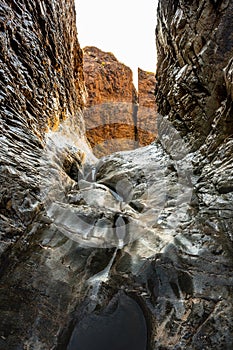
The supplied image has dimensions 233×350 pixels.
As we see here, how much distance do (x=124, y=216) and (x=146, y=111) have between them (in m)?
Result: 23.5

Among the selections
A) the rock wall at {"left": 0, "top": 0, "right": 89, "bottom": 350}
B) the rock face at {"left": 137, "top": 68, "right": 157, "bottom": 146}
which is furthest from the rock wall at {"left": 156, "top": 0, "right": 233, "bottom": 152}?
the rock face at {"left": 137, "top": 68, "right": 157, "bottom": 146}

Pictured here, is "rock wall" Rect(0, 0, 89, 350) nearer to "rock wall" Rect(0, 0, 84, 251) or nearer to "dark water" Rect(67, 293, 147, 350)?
"rock wall" Rect(0, 0, 84, 251)

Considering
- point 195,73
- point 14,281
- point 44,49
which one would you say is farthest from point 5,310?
point 44,49

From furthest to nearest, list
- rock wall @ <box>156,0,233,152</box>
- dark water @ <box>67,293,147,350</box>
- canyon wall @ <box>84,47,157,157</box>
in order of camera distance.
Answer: canyon wall @ <box>84,47,157,157</box> < rock wall @ <box>156,0,233,152</box> < dark water @ <box>67,293,147,350</box>

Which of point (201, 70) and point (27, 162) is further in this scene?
point (201, 70)

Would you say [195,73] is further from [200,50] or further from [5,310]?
[5,310]

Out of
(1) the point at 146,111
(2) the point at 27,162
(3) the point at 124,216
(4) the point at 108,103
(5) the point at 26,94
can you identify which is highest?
(5) the point at 26,94

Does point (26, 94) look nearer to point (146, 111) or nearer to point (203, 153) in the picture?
point (203, 153)

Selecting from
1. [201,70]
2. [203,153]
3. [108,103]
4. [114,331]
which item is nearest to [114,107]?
[108,103]

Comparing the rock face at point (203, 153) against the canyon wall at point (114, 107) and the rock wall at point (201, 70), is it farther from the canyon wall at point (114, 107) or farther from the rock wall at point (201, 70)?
the canyon wall at point (114, 107)

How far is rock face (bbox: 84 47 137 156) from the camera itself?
→ 72.3 ft

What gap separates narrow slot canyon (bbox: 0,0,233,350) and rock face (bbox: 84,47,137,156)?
14816 millimetres

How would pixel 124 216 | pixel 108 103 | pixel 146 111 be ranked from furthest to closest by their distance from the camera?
pixel 146 111, pixel 108 103, pixel 124 216

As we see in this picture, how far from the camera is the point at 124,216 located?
150 inches
